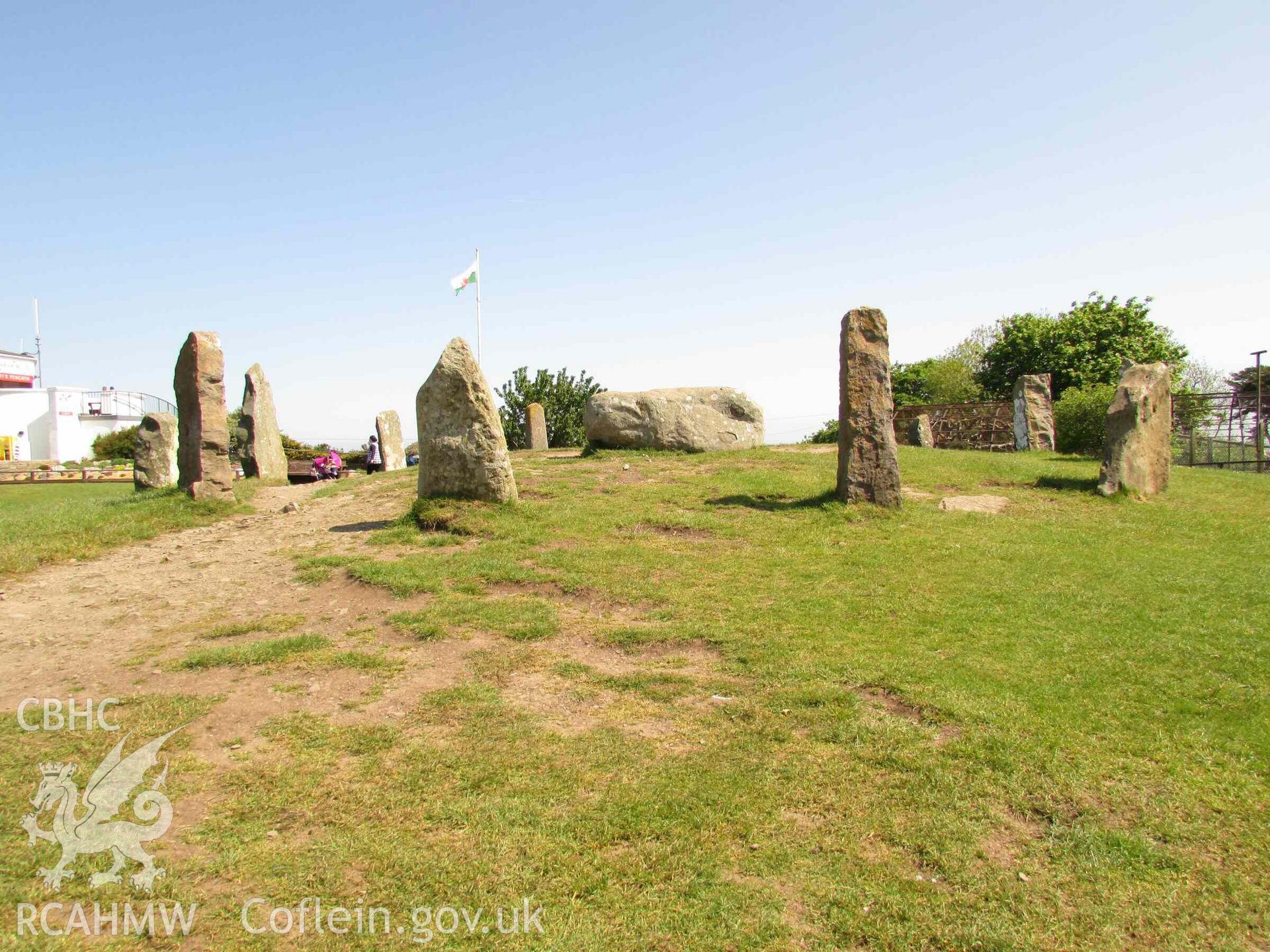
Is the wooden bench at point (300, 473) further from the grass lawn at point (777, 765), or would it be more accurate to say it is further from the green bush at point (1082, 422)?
the green bush at point (1082, 422)

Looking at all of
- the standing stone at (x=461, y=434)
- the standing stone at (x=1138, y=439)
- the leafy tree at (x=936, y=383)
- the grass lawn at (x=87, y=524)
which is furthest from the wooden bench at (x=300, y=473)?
the leafy tree at (x=936, y=383)

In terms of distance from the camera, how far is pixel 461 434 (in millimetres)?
11273

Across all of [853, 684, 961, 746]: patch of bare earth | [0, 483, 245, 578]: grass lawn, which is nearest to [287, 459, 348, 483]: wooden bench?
[0, 483, 245, 578]: grass lawn

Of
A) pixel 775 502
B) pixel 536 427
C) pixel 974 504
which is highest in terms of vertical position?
pixel 536 427

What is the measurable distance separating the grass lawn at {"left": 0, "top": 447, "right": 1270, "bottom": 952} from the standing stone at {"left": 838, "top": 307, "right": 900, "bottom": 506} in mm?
2675

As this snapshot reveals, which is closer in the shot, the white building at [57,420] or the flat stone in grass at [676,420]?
the flat stone in grass at [676,420]

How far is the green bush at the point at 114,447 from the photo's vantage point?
5191 centimetres

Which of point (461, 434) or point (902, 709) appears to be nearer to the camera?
point (902, 709)

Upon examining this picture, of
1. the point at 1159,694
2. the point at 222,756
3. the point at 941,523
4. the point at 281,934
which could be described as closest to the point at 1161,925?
the point at 1159,694

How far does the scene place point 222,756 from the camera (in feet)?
16.3

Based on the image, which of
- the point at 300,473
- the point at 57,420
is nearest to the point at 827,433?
the point at 300,473

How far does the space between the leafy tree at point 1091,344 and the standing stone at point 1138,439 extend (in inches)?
943

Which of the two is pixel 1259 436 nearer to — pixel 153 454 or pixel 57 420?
pixel 153 454

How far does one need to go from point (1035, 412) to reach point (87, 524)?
22444 millimetres
